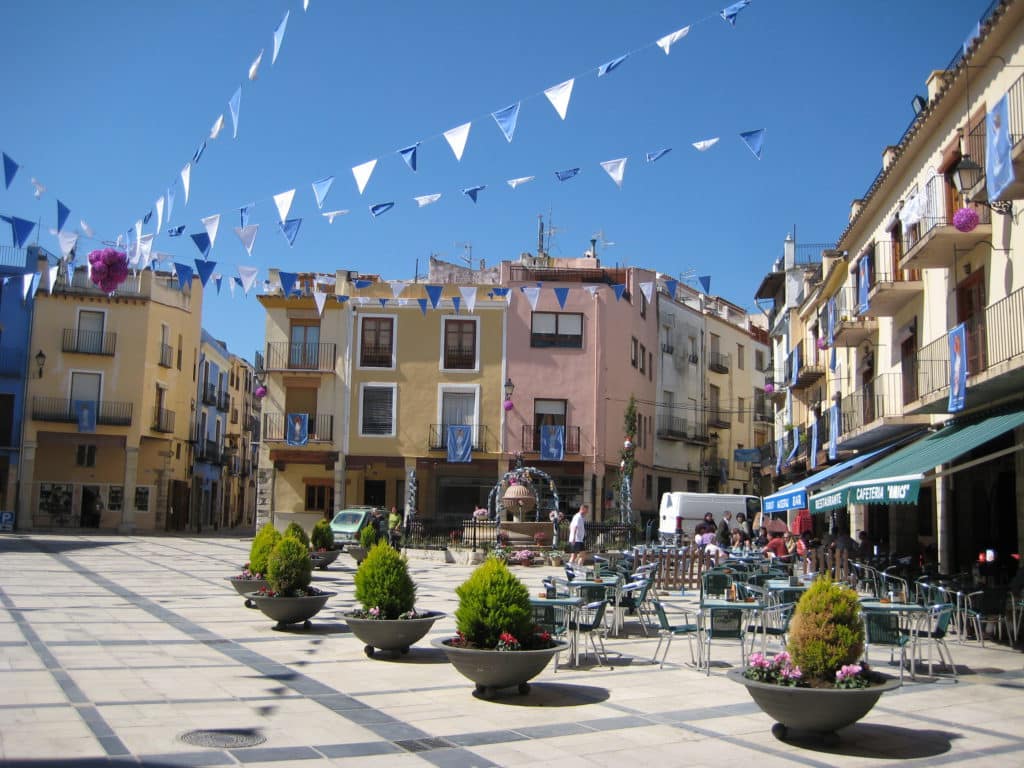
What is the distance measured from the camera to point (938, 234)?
1567 cm

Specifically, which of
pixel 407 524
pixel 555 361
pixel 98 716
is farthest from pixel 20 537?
pixel 98 716

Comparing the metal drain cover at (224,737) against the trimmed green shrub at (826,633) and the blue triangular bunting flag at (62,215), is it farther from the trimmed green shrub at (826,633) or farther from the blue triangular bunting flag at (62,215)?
the blue triangular bunting flag at (62,215)

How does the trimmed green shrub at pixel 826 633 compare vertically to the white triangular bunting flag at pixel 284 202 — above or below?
below

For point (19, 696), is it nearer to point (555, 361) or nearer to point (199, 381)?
point (555, 361)

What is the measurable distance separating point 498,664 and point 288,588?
4783mm

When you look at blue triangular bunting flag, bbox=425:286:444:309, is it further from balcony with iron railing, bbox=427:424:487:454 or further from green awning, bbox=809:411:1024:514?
green awning, bbox=809:411:1024:514

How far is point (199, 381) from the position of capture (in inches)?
1868

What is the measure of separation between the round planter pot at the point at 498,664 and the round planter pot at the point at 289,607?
164 inches

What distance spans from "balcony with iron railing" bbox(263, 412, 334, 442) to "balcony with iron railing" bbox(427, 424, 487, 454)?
380cm

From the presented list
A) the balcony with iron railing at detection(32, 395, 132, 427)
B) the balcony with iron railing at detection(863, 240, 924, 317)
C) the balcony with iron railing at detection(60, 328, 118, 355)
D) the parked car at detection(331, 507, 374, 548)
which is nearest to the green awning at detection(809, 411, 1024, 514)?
the balcony with iron railing at detection(863, 240, 924, 317)

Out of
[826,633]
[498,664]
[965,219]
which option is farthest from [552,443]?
[826,633]

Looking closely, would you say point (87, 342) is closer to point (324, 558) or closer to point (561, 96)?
point (324, 558)

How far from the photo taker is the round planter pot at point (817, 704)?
671 cm

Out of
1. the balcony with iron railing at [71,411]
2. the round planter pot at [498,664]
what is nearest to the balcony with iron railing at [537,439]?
the balcony with iron railing at [71,411]
